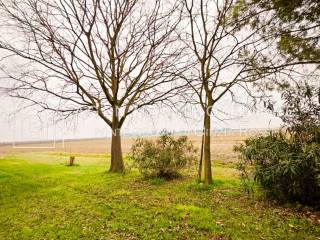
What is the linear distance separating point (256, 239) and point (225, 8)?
6831mm

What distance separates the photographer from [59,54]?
476 inches

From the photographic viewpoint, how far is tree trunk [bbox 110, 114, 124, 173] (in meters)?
12.7

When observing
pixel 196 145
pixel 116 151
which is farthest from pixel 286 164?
pixel 196 145

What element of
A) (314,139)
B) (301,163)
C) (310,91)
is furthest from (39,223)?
(310,91)

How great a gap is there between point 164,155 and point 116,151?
351cm

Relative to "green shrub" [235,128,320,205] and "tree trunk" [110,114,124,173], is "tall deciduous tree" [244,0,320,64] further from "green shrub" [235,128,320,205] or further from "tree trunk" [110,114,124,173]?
"tree trunk" [110,114,124,173]

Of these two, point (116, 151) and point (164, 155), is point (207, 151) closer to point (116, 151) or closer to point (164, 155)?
point (164, 155)

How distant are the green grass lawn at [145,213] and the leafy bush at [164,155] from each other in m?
0.63

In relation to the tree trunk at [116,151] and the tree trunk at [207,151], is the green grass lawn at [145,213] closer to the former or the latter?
the tree trunk at [207,151]

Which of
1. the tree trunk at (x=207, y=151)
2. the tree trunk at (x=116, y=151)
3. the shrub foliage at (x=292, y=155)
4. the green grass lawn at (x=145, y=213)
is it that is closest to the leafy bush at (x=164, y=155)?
the green grass lawn at (x=145, y=213)

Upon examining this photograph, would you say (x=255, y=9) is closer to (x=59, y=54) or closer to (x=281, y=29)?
(x=281, y=29)

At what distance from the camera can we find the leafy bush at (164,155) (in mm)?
10164

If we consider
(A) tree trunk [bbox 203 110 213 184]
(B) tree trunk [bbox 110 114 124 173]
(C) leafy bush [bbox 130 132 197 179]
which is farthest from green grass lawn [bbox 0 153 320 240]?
(B) tree trunk [bbox 110 114 124 173]

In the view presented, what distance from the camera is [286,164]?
5895mm
